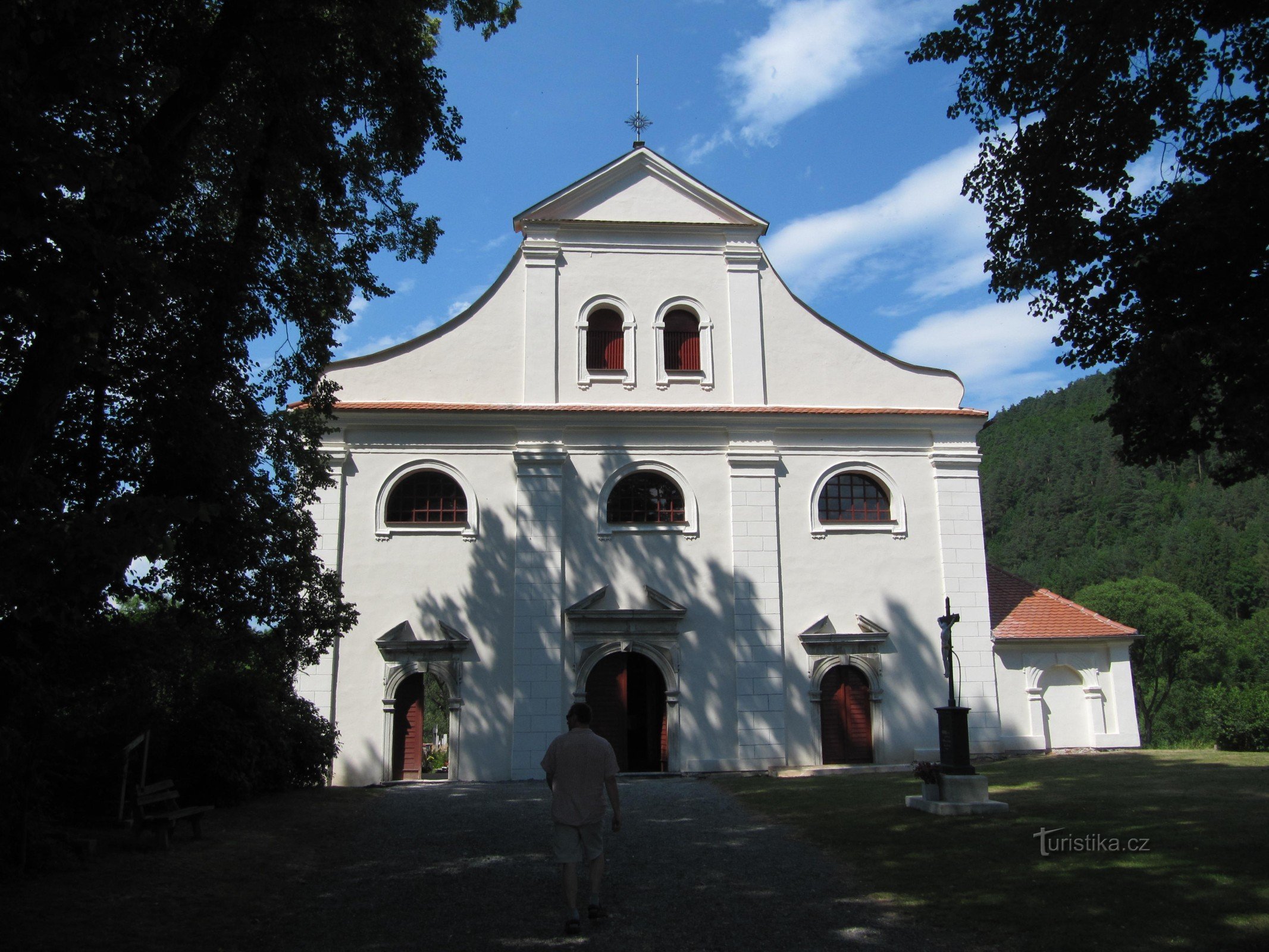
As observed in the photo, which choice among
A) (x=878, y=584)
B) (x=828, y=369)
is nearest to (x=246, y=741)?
(x=878, y=584)

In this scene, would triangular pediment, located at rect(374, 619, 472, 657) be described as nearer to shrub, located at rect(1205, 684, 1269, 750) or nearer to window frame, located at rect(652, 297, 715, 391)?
window frame, located at rect(652, 297, 715, 391)

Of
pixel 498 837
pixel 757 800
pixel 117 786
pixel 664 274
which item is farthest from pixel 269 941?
pixel 664 274

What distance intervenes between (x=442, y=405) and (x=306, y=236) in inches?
328

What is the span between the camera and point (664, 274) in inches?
828

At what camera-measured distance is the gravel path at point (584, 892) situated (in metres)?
6.69

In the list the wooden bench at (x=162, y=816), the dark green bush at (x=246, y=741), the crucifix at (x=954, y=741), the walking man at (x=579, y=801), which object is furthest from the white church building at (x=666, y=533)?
the walking man at (x=579, y=801)

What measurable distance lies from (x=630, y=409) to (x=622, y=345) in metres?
1.65

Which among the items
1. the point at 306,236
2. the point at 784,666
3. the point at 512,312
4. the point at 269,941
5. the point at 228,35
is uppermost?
the point at 512,312

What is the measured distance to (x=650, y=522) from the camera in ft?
65.2

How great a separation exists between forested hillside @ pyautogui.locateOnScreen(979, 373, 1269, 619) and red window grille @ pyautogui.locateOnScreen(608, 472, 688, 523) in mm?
52274

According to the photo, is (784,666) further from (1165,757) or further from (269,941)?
(269,941)

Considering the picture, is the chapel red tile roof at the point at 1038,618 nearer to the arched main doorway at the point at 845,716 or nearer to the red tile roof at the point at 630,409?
the arched main doorway at the point at 845,716

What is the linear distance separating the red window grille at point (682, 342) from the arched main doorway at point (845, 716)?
7.14m

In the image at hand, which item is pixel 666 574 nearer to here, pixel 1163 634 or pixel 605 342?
pixel 605 342
